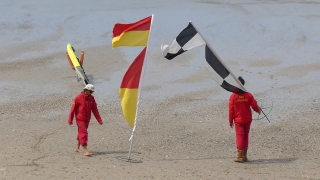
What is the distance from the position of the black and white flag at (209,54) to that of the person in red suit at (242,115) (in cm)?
16

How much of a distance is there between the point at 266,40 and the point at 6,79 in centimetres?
908

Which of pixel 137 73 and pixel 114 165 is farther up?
pixel 137 73

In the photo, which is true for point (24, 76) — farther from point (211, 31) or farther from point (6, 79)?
point (211, 31)

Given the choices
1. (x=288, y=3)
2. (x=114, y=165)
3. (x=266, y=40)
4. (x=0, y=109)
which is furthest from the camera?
(x=288, y=3)

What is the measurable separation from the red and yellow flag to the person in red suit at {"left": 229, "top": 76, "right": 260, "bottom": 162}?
1944mm

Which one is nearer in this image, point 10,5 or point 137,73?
point 137,73

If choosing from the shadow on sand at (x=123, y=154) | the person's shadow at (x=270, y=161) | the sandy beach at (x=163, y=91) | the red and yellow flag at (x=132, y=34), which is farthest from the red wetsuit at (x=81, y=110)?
the person's shadow at (x=270, y=161)

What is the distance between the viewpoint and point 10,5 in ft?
89.5

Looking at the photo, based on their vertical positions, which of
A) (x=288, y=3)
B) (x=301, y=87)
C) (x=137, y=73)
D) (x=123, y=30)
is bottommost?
(x=288, y=3)

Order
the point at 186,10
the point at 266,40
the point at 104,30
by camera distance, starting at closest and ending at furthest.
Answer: the point at 266,40
the point at 104,30
the point at 186,10

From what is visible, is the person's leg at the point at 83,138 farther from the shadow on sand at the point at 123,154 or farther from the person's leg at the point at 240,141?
the person's leg at the point at 240,141

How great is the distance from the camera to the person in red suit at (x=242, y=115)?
36.9 ft

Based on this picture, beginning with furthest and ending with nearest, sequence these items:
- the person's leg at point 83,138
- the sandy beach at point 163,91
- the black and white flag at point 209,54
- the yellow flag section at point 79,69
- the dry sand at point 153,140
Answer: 1. the yellow flag section at point 79,69
2. the person's leg at point 83,138
3. the black and white flag at point 209,54
4. the sandy beach at point 163,91
5. the dry sand at point 153,140

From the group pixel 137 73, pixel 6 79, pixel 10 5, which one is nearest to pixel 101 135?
pixel 137 73
